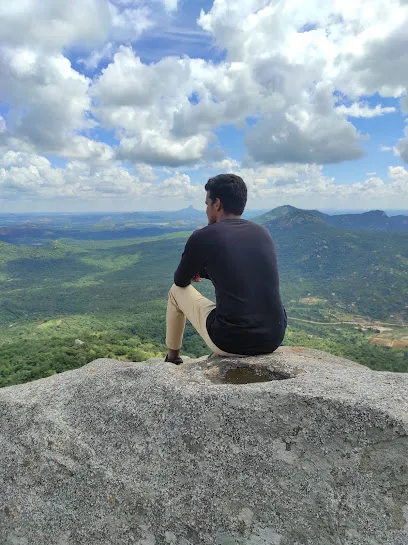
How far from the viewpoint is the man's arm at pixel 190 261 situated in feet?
19.0

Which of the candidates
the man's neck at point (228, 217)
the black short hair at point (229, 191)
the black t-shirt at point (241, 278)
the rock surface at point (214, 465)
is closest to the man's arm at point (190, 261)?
the black t-shirt at point (241, 278)

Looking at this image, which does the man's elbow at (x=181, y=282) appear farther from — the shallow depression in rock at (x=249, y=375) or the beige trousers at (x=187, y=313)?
the shallow depression in rock at (x=249, y=375)

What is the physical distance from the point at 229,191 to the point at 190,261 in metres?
1.41

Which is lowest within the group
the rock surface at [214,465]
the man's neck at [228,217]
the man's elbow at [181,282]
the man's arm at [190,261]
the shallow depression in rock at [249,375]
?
the rock surface at [214,465]

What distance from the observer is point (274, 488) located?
170 inches

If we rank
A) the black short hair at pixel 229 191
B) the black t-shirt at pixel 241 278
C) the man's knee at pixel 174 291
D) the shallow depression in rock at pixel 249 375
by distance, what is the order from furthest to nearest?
the man's knee at pixel 174 291
the black short hair at pixel 229 191
the shallow depression in rock at pixel 249 375
the black t-shirt at pixel 241 278

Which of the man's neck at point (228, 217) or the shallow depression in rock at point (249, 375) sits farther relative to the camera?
the man's neck at point (228, 217)

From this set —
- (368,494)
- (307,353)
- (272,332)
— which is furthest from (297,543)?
(307,353)

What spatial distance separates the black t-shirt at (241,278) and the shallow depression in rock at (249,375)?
1.42 ft

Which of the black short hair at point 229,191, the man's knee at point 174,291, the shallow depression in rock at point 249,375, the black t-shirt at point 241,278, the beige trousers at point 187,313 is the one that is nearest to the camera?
the black t-shirt at point 241,278

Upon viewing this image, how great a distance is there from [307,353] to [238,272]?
132 inches

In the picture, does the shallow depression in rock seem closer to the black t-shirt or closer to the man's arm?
the black t-shirt

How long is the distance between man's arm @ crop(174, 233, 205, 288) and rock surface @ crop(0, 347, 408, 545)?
70.6 inches

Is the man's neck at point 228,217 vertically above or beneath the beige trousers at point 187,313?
above
